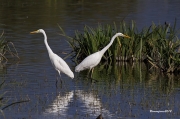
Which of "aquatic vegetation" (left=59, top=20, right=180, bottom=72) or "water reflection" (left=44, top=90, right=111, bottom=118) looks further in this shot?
"aquatic vegetation" (left=59, top=20, right=180, bottom=72)

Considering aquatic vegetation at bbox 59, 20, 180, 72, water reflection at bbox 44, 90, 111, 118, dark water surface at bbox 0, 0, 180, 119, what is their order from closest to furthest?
water reflection at bbox 44, 90, 111, 118
dark water surface at bbox 0, 0, 180, 119
aquatic vegetation at bbox 59, 20, 180, 72

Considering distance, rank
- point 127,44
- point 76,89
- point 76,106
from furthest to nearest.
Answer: point 127,44 → point 76,89 → point 76,106

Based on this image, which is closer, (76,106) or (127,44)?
(76,106)

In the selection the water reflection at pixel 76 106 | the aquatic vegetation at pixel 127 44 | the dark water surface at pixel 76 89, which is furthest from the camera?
the aquatic vegetation at pixel 127 44

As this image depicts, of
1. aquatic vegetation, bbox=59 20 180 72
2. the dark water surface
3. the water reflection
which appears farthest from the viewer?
aquatic vegetation, bbox=59 20 180 72

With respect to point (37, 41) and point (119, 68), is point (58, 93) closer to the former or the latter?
point (119, 68)

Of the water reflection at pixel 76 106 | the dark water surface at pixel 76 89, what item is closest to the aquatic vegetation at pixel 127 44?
Result: the dark water surface at pixel 76 89

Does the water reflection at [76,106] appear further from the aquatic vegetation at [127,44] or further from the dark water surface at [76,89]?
the aquatic vegetation at [127,44]

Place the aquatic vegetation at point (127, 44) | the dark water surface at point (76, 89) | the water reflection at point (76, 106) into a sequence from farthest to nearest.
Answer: the aquatic vegetation at point (127, 44), the dark water surface at point (76, 89), the water reflection at point (76, 106)

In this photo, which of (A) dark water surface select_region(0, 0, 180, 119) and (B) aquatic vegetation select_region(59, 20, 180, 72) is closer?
(A) dark water surface select_region(0, 0, 180, 119)

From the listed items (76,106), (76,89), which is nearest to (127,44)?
(76,89)

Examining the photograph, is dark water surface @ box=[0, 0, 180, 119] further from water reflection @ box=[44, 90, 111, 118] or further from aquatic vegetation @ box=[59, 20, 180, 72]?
aquatic vegetation @ box=[59, 20, 180, 72]

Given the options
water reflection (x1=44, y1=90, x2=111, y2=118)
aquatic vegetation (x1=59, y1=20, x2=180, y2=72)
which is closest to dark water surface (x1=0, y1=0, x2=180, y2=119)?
water reflection (x1=44, y1=90, x2=111, y2=118)

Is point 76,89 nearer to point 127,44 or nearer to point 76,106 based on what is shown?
point 76,106
